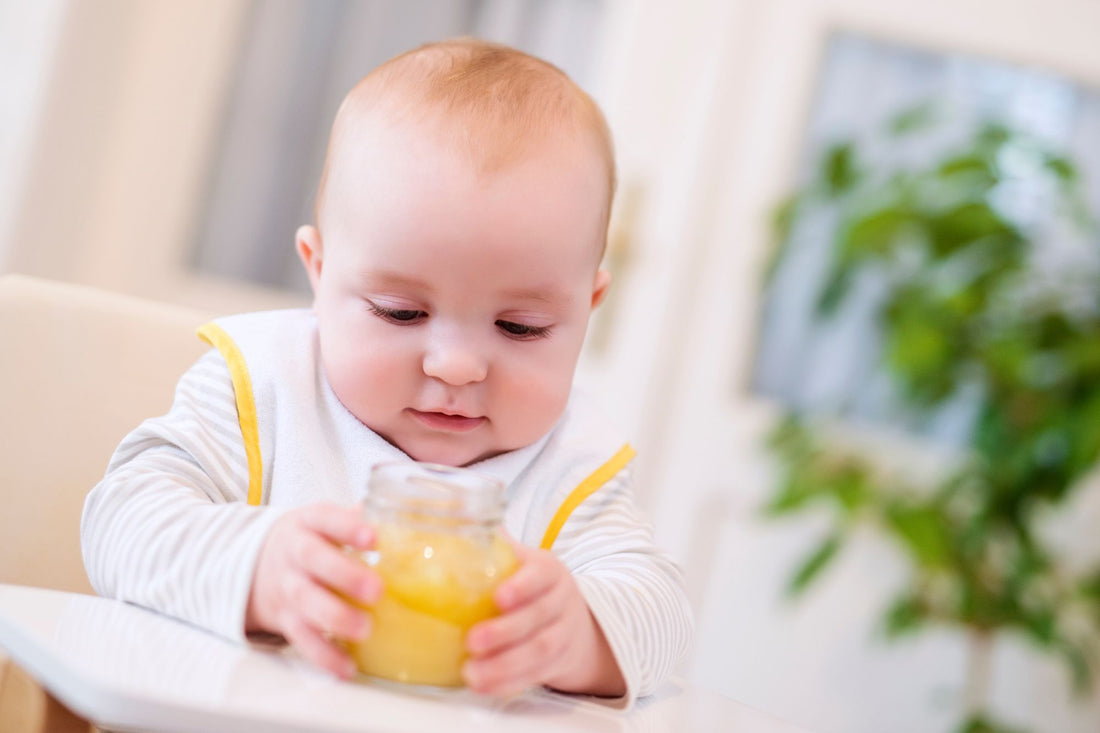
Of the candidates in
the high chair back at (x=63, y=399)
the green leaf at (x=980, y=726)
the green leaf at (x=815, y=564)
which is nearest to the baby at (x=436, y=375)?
the high chair back at (x=63, y=399)

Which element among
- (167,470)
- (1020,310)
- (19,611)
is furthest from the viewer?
(1020,310)

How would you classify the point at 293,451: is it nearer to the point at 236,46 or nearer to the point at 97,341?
the point at 97,341

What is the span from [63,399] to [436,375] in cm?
37

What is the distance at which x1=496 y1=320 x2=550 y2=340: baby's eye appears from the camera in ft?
2.64

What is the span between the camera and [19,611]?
0.58 m

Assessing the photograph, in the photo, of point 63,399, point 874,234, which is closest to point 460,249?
point 63,399

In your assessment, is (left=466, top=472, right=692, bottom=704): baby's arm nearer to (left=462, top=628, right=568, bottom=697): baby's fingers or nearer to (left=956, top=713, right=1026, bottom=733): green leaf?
(left=462, top=628, right=568, bottom=697): baby's fingers

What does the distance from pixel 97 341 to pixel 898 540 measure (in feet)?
6.11

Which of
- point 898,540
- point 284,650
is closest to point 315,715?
point 284,650

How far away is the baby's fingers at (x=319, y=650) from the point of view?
56cm

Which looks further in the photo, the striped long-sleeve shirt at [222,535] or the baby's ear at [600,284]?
the baby's ear at [600,284]

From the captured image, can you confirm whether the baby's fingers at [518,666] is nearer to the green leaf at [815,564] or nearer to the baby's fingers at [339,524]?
the baby's fingers at [339,524]

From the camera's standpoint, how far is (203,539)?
64 centimetres

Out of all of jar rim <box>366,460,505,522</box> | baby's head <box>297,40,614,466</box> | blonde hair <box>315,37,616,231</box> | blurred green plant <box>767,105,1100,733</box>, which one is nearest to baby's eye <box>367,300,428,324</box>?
baby's head <box>297,40,614,466</box>
